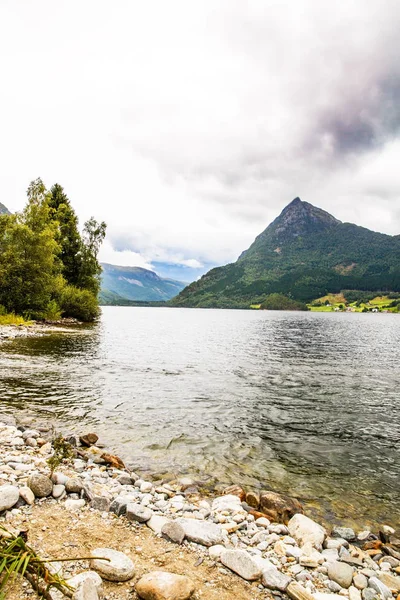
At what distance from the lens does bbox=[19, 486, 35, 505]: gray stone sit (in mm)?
6729

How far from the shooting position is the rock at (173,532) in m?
6.17

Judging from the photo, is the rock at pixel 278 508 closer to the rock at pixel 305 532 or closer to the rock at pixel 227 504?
the rock at pixel 305 532

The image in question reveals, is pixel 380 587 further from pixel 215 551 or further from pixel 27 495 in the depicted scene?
pixel 27 495

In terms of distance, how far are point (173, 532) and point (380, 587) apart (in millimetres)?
3699

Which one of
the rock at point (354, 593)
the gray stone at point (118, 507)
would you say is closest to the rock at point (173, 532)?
the gray stone at point (118, 507)

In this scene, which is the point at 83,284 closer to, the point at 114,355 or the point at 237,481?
the point at 114,355

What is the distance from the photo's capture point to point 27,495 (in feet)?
22.3

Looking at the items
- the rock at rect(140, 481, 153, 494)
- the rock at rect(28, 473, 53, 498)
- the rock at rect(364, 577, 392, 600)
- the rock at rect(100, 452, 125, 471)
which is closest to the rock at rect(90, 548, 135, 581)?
the rock at rect(28, 473, 53, 498)

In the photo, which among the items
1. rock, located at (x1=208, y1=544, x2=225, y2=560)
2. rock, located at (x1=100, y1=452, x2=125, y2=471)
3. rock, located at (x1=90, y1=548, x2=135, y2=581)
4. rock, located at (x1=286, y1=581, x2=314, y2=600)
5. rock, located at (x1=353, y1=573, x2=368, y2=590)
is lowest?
rock, located at (x1=100, y1=452, x2=125, y2=471)

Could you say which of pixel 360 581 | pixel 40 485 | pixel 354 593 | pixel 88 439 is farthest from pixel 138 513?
pixel 88 439

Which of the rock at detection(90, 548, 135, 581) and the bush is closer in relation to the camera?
the rock at detection(90, 548, 135, 581)

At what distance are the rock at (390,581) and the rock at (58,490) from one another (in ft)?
21.6

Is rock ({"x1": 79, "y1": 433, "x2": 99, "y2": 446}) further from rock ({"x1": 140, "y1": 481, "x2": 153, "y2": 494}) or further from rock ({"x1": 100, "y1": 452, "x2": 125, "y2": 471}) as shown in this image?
rock ({"x1": 140, "y1": 481, "x2": 153, "y2": 494})

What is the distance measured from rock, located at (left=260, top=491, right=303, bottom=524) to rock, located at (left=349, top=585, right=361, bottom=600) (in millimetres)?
2396
